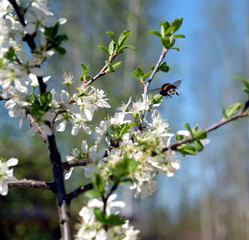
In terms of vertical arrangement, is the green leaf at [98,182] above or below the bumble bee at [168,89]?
below

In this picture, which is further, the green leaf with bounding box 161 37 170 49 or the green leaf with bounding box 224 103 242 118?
the green leaf with bounding box 161 37 170 49

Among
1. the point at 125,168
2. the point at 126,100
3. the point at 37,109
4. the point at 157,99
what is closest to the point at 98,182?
the point at 125,168

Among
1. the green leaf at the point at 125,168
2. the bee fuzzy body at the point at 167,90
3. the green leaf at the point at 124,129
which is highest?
the bee fuzzy body at the point at 167,90

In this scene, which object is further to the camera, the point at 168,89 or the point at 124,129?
the point at 168,89

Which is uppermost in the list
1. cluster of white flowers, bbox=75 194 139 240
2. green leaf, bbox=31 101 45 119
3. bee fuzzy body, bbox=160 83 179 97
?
bee fuzzy body, bbox=160 83 179 97

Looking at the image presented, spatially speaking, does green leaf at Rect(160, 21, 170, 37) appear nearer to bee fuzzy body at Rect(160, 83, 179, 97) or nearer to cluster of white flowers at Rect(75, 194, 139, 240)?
bee fuzzy body at Rect(160, 83, 179, 97)

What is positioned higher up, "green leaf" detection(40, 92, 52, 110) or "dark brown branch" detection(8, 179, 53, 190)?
"green leaf" detection(40, 92, 52, 110)

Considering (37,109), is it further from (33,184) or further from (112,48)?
(112,48)

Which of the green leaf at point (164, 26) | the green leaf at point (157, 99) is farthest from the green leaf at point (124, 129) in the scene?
the green leaf at point (164, 26)

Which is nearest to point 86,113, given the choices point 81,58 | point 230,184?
point 81,58

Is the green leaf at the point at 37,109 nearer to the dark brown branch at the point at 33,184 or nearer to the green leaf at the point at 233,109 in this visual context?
the dark brown branch at the point at 33,184

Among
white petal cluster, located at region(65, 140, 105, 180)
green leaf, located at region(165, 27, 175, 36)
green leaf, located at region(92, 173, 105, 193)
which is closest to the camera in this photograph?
green leaf, located at region(92, 173, 105, 193)

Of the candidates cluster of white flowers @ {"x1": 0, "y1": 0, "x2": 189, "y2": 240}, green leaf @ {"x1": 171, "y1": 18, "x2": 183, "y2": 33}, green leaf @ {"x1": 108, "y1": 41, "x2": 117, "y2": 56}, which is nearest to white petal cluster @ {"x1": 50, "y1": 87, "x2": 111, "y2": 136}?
cluster of white flowers @ {"x1": 0, "y1": 0, "x2": 189, "y2": 240}

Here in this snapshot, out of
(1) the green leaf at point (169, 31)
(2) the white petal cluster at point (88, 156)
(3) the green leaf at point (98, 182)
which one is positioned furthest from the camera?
(1) the green leaf at point (169, 31)
